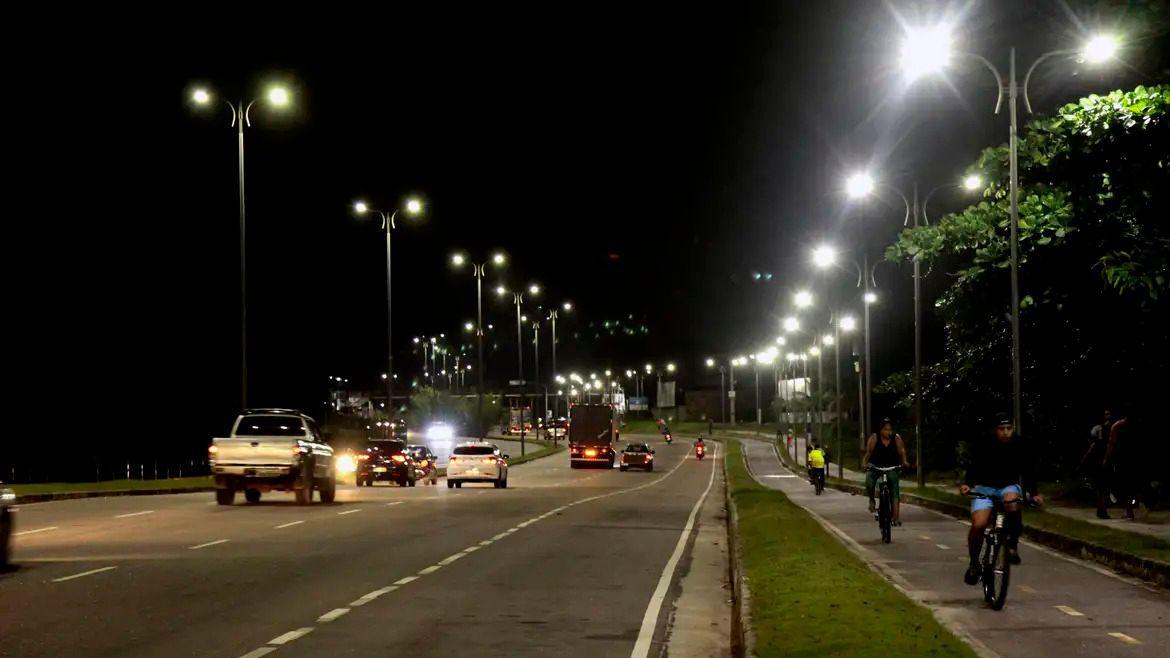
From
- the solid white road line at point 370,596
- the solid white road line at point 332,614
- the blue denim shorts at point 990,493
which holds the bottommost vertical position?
the solid white road line at point 370,596

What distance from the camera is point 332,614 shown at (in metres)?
14.8

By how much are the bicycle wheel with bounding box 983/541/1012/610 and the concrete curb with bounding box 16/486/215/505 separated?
26.5 metres

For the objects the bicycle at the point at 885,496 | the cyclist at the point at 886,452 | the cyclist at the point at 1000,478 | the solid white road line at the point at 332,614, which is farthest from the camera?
the cyclist at the point at 886,452

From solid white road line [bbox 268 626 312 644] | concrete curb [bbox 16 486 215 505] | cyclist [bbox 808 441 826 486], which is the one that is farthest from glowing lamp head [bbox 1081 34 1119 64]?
cyclist [bbox 808 441 826 486]

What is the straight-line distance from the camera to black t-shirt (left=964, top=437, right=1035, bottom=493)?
52.0ft

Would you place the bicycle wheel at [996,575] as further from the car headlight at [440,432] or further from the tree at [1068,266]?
the car headlight at [440,432]

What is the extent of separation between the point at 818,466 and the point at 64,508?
26.8m

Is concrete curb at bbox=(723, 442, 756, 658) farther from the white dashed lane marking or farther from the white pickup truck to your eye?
the white pickup truck

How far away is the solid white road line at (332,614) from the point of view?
14.4m

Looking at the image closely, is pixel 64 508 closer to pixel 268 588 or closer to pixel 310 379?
pixel 268 588

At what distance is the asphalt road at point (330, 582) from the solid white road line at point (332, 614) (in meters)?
0.03

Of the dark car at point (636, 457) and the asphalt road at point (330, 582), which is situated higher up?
the asphalt road at point (330, 582)

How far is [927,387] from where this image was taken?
2103 inches

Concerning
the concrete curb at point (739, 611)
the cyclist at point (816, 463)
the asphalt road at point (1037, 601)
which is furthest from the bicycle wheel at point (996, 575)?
the cyclist at point (816, 463)
